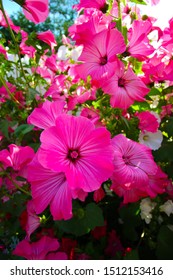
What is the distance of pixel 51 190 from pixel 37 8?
0.35m

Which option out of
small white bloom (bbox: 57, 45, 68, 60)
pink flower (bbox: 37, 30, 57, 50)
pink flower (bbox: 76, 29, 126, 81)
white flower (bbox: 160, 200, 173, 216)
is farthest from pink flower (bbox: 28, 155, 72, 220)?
small white bloom (bbox: 57, 45, 68, 60)

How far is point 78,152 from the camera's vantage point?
23.4 inches

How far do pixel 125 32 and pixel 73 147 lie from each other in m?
0.30

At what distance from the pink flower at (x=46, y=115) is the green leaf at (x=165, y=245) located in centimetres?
34

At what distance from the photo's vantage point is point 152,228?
0.85m

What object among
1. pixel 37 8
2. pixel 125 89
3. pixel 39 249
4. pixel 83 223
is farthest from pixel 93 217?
A: pixel 37 8

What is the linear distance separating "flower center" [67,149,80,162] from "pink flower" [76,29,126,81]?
177 millimetres

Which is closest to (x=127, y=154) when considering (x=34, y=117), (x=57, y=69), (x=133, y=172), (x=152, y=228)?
(x=133, y=172)

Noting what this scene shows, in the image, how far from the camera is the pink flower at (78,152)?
1.86 feet

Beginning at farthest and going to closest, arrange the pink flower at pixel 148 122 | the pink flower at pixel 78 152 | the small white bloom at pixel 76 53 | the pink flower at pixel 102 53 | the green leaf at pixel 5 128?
the small white bloom at pixel 76 53 → the green leaf at pixel 5 128 → the pink flower at pixel 148 122 → the pink flower at pixel 102 53 → the pink flower at pixel 78 152

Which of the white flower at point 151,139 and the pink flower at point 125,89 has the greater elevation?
the pink flower at point 125,89

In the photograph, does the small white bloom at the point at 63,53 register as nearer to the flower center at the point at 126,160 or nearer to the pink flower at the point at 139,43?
the pink flower at the point at 139,43

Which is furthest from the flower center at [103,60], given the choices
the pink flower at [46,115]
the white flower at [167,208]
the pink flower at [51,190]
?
the white flower at [167,208]
